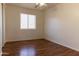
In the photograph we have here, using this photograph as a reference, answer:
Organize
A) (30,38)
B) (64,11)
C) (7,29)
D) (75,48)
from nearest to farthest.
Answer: (75,48) → (64,11) → (7,29) → (30,38)

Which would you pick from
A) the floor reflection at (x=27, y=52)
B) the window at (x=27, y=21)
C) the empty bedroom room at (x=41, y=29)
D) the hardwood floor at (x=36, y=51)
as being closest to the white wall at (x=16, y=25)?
the empty bedroom room at (x=41, y=29)

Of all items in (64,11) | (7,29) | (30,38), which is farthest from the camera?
(30,38)

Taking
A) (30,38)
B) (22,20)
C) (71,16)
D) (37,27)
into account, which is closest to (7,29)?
(22,20)

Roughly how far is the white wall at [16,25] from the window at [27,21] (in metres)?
0.20

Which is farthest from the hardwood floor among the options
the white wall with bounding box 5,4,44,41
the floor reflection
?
the white wall with bounding box 5,4,44,41

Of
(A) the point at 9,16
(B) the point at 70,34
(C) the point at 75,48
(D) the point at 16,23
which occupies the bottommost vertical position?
(C) the point at 75,48

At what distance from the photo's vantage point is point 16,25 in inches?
217

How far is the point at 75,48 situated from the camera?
392 centimetres

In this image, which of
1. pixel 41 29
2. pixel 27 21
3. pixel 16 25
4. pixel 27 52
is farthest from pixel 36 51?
pixel 41 29

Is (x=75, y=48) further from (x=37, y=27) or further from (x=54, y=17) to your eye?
(x=37, y=27)

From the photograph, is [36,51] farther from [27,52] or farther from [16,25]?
[16,25]

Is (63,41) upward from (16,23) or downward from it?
downward

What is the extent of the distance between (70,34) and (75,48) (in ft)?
1.85

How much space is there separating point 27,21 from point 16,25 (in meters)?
0.78
